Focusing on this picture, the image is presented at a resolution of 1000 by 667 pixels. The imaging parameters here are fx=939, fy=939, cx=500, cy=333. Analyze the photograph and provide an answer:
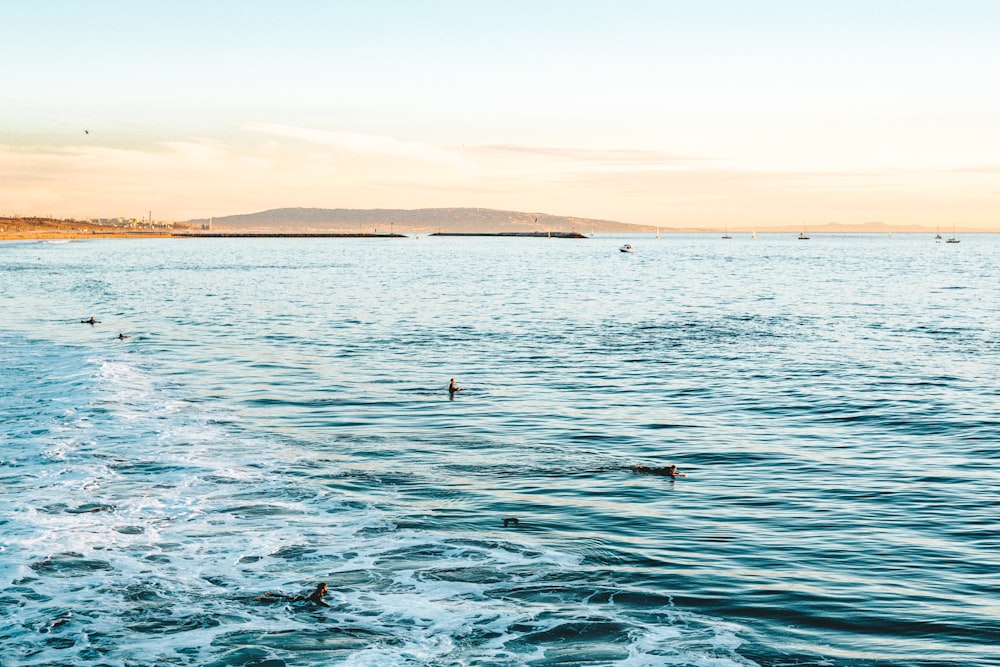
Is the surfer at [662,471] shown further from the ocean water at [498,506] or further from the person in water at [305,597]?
the person in water at [305,597]

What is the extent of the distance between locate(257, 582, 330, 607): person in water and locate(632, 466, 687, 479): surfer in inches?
369

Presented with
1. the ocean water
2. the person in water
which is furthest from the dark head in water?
the ocean water

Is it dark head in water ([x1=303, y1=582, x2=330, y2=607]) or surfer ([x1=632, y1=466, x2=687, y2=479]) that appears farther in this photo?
surfer ([x1=632, y1=466, x2=687, y2=479])

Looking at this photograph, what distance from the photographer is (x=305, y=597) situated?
1336 cm

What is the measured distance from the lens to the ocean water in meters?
12.3

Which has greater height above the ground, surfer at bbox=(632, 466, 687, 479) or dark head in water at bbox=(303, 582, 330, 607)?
surfer at bbox=(632, 466, 687, 479)

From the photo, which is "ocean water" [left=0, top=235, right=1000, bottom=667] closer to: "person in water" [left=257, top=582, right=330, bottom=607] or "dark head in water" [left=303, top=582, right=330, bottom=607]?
"person in water" [left=257, top=582, right=330, bottom=607]

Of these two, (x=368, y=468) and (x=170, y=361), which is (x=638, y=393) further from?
(x=170, y=361)

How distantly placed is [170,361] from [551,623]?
30.9 m

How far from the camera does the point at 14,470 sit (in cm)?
2016

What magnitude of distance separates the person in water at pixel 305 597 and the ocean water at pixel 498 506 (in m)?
0.10

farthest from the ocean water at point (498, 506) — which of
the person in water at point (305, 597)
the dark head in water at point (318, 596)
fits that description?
the dark head in water at point (318, 596)

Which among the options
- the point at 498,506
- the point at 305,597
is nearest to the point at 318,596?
the point at 305,597

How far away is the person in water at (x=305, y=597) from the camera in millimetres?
13188
